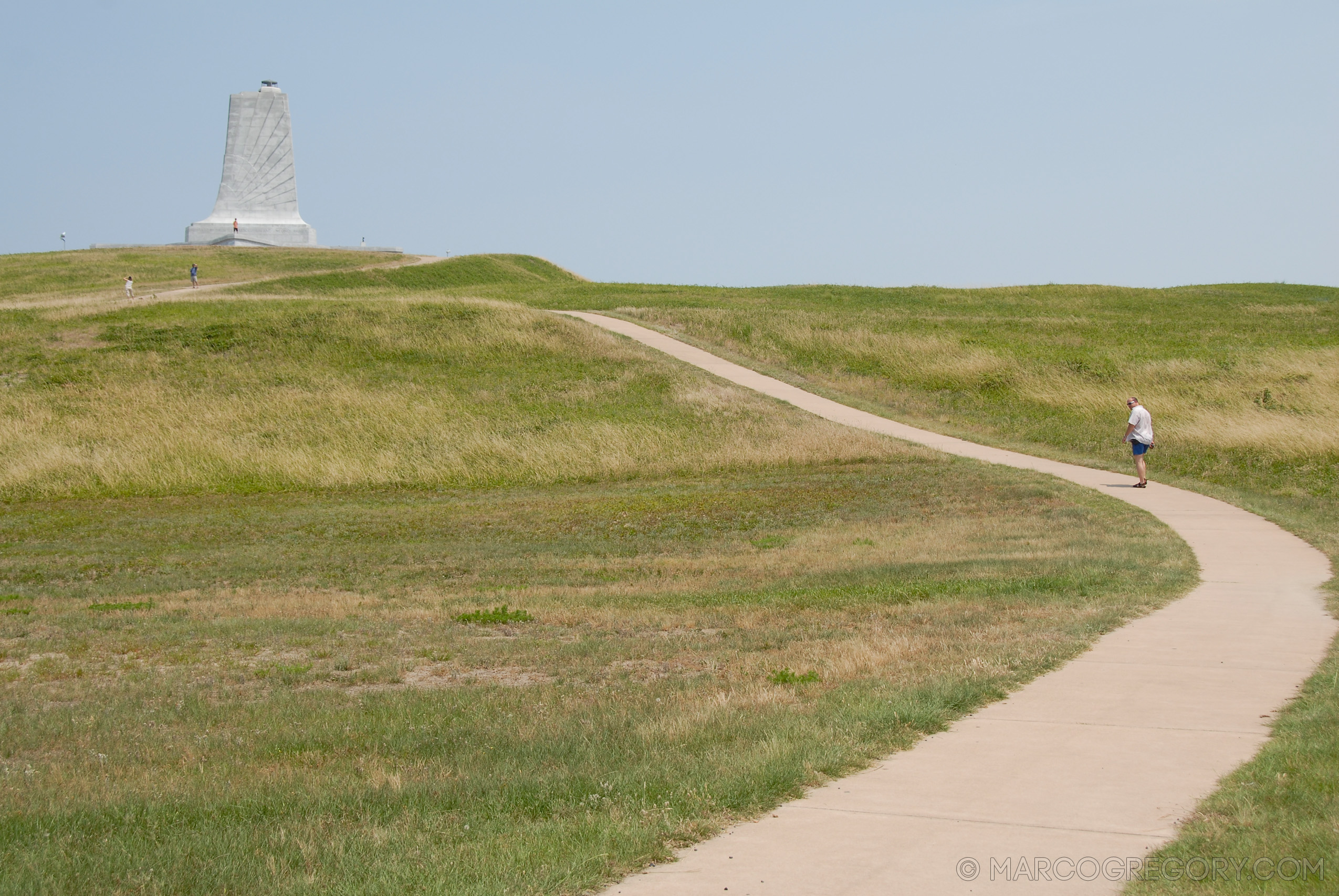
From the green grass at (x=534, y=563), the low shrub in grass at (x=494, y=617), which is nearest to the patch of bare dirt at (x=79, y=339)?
the green grass at (x=534, y=563)

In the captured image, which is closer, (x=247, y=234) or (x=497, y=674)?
(x=497, y=674)

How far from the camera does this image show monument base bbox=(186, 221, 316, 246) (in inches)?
3317

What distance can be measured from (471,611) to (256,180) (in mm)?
79470

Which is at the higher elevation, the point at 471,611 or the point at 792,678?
the point at 792,678

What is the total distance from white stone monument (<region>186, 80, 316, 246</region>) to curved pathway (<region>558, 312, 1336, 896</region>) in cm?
8321

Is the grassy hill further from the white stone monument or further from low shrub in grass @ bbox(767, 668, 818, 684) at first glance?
the white stone monument

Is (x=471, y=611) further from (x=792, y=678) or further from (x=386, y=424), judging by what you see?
(x=386, y=424)

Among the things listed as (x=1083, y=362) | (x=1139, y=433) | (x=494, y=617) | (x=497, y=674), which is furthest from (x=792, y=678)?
(x=1083, y=362)

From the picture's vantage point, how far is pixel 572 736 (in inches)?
288

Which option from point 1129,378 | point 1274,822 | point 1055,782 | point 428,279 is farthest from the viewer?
point 428,279

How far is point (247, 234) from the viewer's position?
277 ft

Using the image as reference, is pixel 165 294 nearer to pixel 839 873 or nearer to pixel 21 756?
pixel 21 756

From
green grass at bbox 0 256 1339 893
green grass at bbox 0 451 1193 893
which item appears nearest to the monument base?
green grass at bbox 0 256 1339 893

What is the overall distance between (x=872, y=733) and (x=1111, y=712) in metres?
1.62
